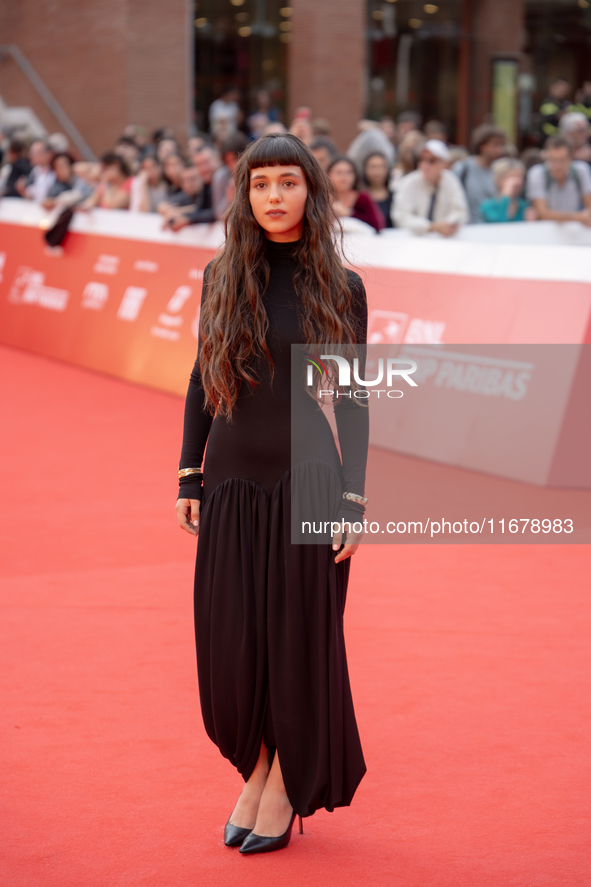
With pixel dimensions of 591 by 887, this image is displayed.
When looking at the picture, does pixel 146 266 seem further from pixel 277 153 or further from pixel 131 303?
pixel 277 153

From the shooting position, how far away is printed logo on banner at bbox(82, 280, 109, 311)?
1107 centimetres

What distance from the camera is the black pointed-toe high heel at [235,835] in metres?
3.01

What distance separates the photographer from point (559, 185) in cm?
1014

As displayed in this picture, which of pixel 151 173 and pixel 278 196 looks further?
pixel 151 173

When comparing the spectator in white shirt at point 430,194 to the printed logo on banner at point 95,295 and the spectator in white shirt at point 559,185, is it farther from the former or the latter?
the printed logo on banner at point 95,295

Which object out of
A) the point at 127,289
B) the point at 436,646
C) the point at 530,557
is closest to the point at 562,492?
the point at 530,557

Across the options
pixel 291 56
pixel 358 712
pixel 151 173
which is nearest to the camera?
pixel 358 712

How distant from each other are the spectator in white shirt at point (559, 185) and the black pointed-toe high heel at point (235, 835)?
8.04m

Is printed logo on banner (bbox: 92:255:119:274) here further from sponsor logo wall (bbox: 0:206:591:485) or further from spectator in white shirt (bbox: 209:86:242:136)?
spectator in white shirt (bbox: 209:86:242:136)

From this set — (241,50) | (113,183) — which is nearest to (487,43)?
(241,50)

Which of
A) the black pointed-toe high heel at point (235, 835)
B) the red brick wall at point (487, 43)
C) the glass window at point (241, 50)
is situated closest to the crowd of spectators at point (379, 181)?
the black pointed-toe high heel at point (235, 835)

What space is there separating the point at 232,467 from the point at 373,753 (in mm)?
1309

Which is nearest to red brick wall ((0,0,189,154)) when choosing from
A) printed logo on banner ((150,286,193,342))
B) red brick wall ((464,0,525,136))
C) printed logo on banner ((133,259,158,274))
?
red brick wall ((464,0,525,136))

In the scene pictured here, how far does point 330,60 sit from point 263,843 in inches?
822
